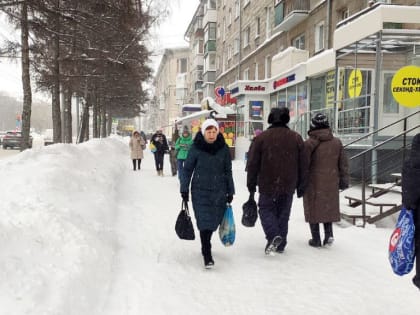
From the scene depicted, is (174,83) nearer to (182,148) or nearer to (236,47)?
(236,47)

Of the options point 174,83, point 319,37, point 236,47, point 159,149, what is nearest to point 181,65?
point 174,83

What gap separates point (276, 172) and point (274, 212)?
0.46 meters

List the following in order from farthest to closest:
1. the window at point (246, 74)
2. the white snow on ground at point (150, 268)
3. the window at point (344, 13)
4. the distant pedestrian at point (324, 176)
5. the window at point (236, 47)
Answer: the window at point (236, 47), the window at point (246, 74), the window at point (344, 13), the distant pedestrian at point (324, 176), the white snow on ground at point (150, 268)

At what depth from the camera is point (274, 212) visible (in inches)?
197

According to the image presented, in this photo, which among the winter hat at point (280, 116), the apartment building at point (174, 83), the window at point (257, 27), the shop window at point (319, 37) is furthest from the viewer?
the apartment building at point (174, 83)

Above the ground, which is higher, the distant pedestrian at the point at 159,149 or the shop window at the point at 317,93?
the shop window at the point at 317,93

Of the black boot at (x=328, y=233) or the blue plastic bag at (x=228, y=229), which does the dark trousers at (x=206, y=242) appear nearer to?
the blue plastic bag at (x=228, y=229)

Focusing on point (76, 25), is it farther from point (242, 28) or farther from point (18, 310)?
point (242, 28)

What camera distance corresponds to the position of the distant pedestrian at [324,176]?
540 cm

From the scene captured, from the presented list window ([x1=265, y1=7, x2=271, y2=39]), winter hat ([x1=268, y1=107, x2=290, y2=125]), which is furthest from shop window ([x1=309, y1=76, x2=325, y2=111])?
winter hat ([x1=268, y1=107, x2=290, y2=125])

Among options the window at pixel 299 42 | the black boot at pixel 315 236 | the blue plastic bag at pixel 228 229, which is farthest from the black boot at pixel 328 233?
the window at pixel 299 42

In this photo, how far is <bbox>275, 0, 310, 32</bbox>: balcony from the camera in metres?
19.5

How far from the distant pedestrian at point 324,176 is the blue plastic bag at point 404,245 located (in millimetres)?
2412

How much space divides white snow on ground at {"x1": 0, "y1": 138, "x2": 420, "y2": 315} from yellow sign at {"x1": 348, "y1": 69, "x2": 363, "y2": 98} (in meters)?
5.97
